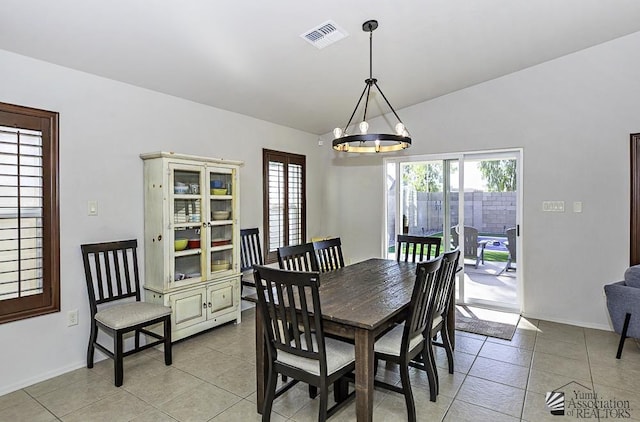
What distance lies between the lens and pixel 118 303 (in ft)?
10.6

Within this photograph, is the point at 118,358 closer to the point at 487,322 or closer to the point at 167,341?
the point at 167,341

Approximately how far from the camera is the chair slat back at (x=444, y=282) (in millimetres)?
2361

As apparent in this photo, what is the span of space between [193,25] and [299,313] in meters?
2.16

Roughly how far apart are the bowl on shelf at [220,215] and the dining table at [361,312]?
1.41 m

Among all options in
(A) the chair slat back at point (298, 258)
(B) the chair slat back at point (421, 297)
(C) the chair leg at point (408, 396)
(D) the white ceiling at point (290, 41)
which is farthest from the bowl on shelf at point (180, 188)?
(C) the chair leg at point (408, 396)

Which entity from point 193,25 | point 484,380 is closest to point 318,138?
point 193,25

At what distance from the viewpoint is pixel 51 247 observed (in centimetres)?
280

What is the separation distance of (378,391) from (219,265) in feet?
6.76

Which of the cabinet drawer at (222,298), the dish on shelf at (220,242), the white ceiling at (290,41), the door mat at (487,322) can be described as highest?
the white ceiling at (290,41)

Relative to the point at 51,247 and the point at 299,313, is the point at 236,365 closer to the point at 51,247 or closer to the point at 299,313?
the point at 299,313

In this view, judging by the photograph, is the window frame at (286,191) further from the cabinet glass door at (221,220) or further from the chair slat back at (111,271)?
the chair slat back at (111,271)

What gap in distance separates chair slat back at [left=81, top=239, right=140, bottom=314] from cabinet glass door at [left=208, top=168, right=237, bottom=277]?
0.72m

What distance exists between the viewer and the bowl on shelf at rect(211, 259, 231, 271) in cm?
374

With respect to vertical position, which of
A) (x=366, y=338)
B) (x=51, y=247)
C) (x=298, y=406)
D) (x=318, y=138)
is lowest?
(x=298, y=406)
